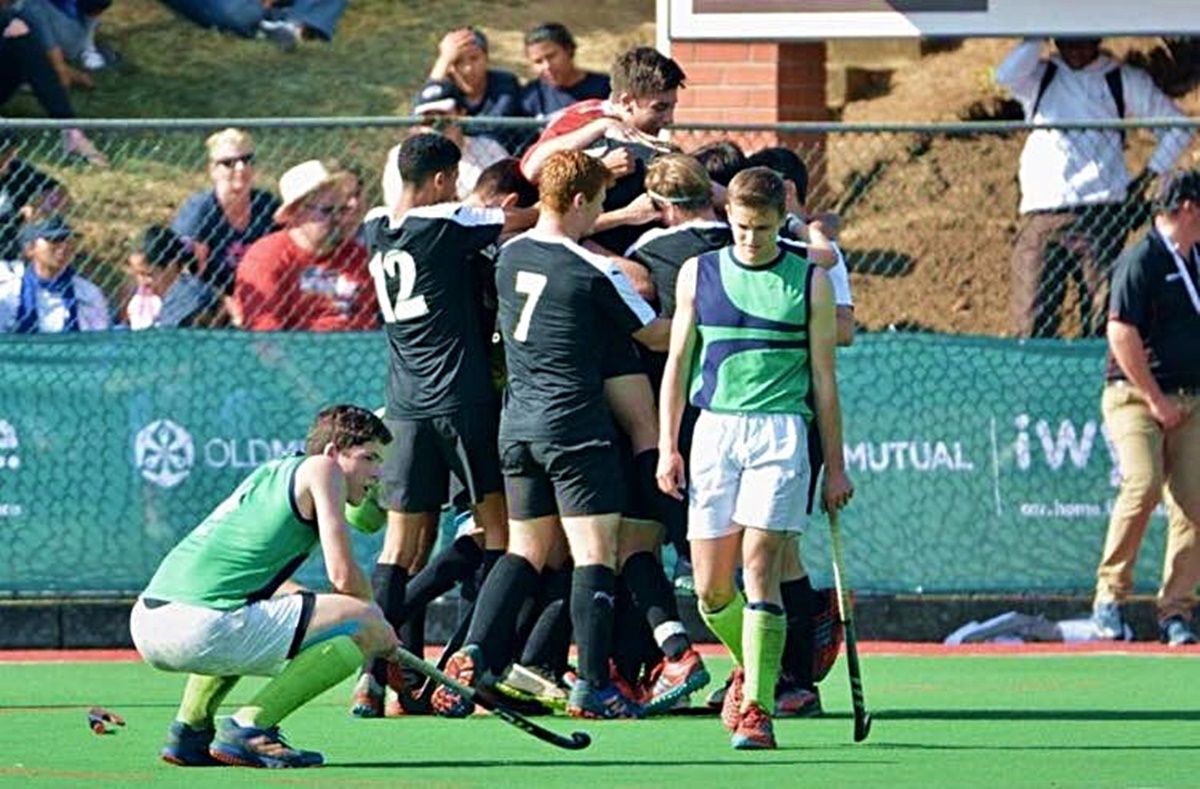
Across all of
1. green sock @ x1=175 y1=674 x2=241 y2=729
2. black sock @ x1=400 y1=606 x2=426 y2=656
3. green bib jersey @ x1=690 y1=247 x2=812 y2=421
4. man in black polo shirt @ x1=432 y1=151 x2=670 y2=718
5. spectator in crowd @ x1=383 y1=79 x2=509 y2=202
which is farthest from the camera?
spectator in crowd @ x1=383 y1=79 x2=509 y2=202

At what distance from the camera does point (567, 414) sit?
11.2 m

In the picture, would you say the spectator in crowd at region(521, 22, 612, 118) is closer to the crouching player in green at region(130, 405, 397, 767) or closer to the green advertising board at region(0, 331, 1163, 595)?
the green advertising board at region(0, 331, 1163, 595)

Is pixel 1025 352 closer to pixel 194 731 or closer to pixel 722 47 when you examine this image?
pixel 722 47

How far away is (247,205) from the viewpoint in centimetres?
1491

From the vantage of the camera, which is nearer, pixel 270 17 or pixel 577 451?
pixel 577 451

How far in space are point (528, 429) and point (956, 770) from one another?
8.08 ft

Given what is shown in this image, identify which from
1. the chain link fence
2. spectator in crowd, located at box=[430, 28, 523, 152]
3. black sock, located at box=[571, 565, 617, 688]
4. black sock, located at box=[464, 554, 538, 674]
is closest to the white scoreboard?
the chain link fence

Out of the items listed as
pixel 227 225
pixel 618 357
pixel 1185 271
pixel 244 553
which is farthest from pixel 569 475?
pixel 1185 271

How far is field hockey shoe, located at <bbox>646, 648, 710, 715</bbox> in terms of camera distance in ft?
37.1

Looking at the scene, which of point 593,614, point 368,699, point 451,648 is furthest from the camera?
point 451,648

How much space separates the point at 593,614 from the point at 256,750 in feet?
6.31

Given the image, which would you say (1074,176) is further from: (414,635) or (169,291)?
(414,635)

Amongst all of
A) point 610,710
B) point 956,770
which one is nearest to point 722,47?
point 610,710

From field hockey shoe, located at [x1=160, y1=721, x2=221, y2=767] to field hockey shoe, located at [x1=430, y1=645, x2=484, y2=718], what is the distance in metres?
1.54
